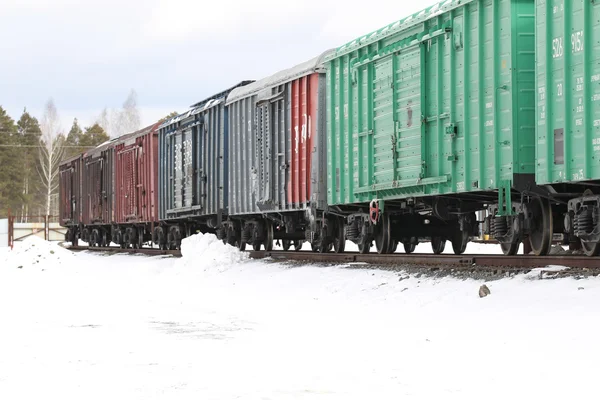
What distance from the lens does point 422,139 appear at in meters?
14.3

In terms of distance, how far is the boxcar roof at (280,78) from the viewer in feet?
59.5

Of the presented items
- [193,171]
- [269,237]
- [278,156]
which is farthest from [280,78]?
[193,171]

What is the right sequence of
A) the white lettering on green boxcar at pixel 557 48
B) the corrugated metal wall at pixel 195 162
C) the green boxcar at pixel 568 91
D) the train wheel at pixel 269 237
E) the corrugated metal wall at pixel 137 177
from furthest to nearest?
1. the corrugated metal wall at pixel 137 177
2. the corrugated metal wall at pixel 195 162
3. the train wheel at pixel 269 237
4. the white lettering on green boxcar at pixel 557 48
5. the green boxcar at pixel 568 91

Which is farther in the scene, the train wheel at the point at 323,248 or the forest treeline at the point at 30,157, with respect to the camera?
the forest treeline at the point at 30,157

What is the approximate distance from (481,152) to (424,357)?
5570 millimetres

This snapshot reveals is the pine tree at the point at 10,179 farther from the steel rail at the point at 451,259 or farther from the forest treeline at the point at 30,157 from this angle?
the steel rail at the point at 451,259

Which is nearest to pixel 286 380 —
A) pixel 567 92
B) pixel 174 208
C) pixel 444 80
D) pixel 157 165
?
pixel 567 92

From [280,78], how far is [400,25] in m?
5.00

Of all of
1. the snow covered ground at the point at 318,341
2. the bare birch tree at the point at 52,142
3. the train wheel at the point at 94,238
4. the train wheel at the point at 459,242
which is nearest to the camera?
the snow covered ground at the point at 318,341

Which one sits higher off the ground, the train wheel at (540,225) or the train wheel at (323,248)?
the train wheel at (540,225)

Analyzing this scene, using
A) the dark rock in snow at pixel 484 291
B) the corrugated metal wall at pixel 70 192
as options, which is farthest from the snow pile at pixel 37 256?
the dark rock in snow at pixel 484 291

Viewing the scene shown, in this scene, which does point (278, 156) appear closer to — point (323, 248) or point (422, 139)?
point (323, 248)

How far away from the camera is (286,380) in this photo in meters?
6.78

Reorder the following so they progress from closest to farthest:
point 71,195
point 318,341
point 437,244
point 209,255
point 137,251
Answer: point 318,341
point 437,244
point 209,255
point 137,251
point 71,195
